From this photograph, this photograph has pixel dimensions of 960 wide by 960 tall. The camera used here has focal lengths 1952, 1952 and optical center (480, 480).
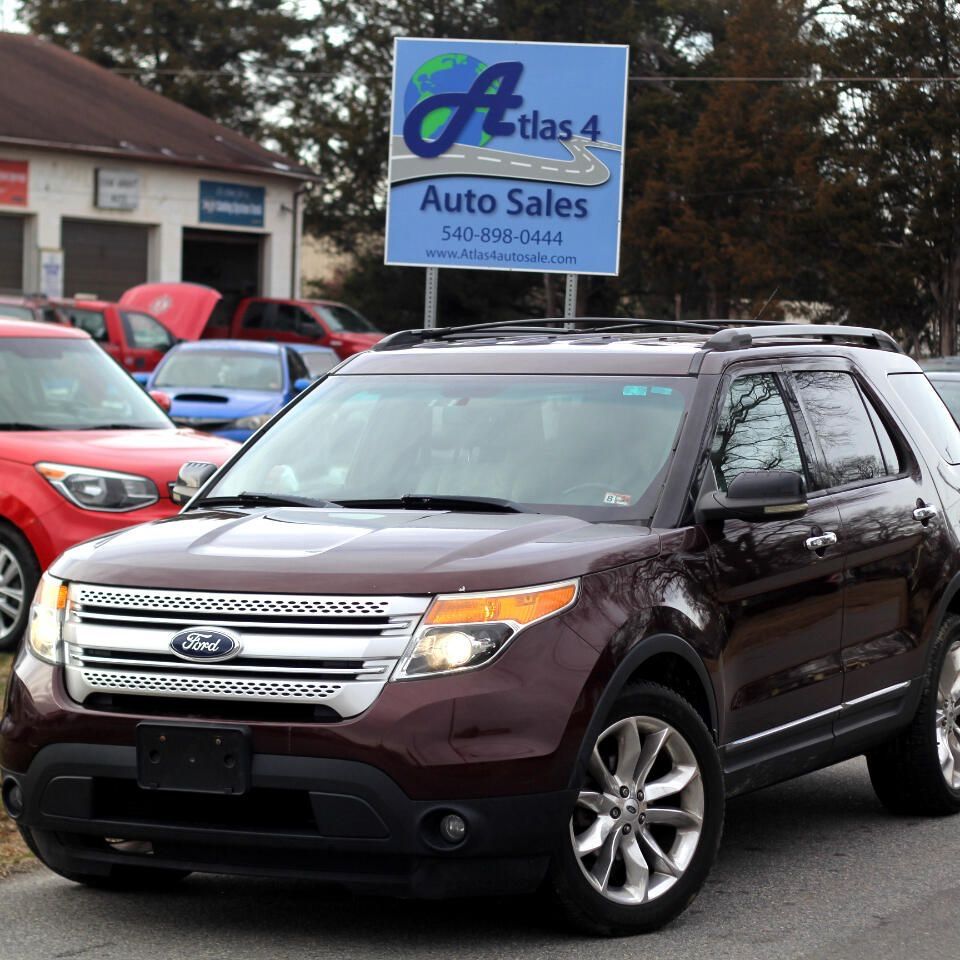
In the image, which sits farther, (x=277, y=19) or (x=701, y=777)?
(x=277, y=19)

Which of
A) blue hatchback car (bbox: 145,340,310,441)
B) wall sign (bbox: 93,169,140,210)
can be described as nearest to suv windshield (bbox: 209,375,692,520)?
blue hatchback car (bbox: 145,340,310,441)

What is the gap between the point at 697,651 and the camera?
5.65 meters

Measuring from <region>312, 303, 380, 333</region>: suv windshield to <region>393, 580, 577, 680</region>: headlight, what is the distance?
32.1 m

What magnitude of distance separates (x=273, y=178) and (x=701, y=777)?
41.5 metres

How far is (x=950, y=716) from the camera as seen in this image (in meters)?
7.46

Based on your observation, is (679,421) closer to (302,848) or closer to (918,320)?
(302,848)

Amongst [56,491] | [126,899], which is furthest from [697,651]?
[56,491]

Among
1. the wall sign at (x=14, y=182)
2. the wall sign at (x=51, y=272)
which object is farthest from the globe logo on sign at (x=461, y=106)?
the wall sign at (x=14, y=182)

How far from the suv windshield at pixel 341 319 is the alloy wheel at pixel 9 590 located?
26.7 m

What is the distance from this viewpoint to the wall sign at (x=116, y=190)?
1663 inches

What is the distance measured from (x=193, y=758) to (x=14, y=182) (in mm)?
37337

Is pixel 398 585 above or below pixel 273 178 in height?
below

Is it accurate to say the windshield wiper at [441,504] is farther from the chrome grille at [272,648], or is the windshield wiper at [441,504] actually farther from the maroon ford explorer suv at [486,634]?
the chrome grille at [272,648]

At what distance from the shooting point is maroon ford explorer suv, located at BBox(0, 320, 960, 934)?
5008mm
